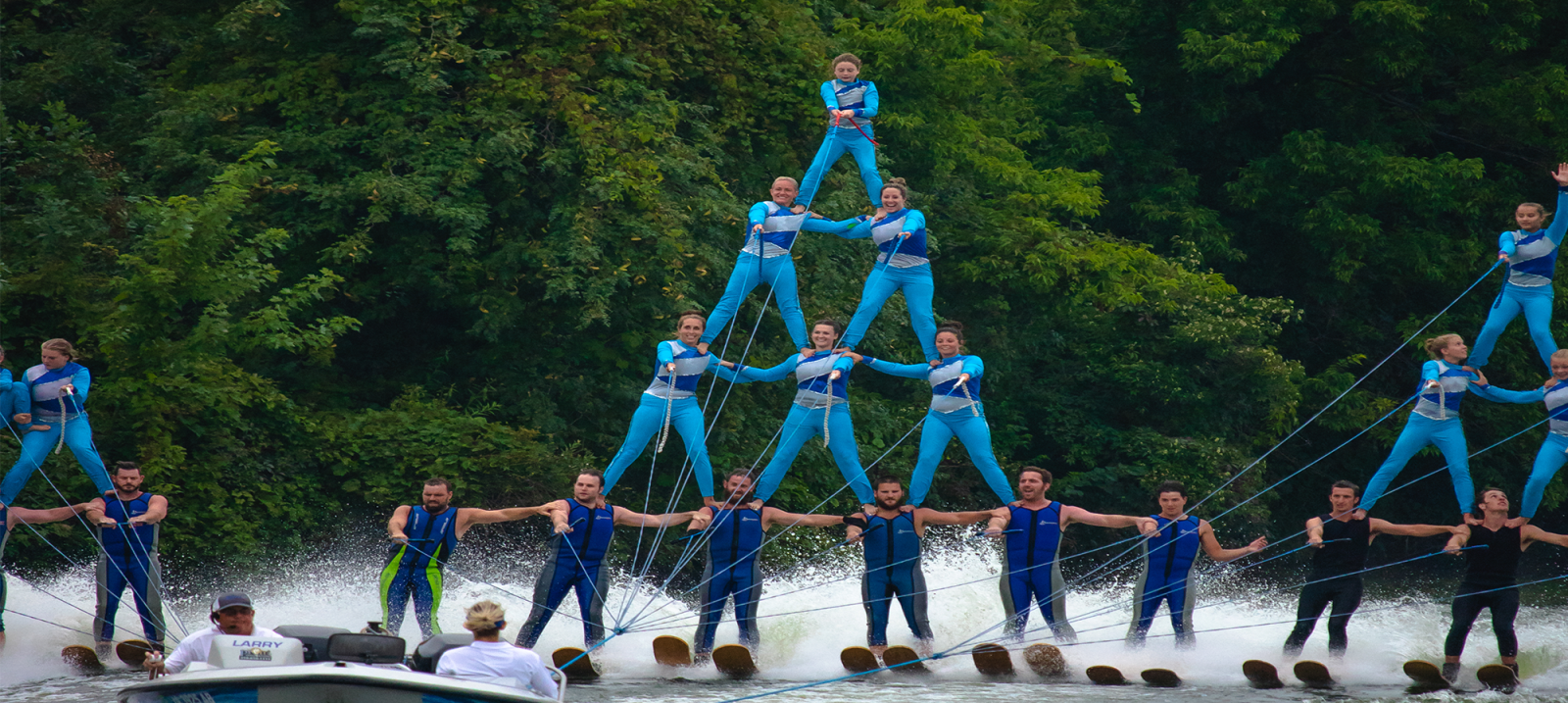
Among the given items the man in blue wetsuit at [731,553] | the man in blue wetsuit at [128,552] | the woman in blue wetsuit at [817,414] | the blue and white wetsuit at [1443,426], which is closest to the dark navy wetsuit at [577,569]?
the man in blue wetsuit at [731,553]

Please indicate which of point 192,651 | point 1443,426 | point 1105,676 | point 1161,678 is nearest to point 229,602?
point 192,651

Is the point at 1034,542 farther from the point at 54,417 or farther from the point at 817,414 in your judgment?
the point at 54,417

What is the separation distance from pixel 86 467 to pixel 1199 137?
55.1 ft

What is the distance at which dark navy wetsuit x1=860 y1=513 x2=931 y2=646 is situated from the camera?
12.0 m

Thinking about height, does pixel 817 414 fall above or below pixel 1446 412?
above

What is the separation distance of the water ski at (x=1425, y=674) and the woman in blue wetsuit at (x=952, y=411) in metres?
3.08

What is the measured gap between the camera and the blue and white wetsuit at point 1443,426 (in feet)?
41.0

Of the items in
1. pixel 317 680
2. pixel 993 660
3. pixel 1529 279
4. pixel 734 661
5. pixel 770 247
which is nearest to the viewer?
pixel 317 680

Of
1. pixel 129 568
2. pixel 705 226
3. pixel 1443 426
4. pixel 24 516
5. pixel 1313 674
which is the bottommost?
pixel 1313 674

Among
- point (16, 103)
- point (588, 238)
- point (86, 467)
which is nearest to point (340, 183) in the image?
point (588, 238)

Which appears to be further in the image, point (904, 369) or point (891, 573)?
point (904, 369)

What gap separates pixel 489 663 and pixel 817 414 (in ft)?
17.1

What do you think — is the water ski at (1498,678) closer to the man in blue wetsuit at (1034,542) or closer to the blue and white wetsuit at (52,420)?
the man in blue wetsuit at (1034,542)

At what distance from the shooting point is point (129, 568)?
1208 cm
